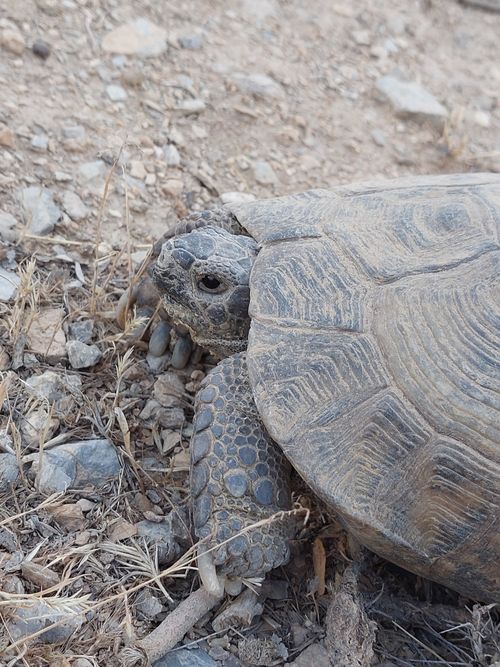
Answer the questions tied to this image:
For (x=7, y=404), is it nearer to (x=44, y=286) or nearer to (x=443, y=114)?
(x=44, y=286)

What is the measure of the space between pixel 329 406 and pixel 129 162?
7.45 feet

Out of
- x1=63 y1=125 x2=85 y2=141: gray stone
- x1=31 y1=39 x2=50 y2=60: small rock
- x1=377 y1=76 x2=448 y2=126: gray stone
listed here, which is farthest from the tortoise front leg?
x1=377 y1=76 x2=448 y2=126: gray stone

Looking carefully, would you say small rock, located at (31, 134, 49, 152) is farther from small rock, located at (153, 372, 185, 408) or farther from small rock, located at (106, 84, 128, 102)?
small rock, located at (153, 372, 185, 408)

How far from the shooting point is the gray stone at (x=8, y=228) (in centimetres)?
341

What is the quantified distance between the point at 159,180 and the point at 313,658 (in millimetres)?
2659

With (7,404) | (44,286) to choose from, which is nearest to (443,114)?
(44,286)

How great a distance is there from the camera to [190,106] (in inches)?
183

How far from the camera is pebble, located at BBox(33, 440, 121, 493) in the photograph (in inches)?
105

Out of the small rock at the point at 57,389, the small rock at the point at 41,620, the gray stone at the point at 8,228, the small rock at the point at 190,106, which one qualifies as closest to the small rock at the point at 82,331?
the small rock at the point at 57,389

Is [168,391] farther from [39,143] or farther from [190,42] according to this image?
[190,42]

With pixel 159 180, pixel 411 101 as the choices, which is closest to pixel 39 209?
pixel 159 180

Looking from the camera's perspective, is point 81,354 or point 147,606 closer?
point 147,606

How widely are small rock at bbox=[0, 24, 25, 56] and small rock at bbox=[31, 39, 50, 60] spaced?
7cm

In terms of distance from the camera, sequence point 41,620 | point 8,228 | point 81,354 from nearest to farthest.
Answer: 1. point 41,620
2. point 81,354
3. point 8,228
